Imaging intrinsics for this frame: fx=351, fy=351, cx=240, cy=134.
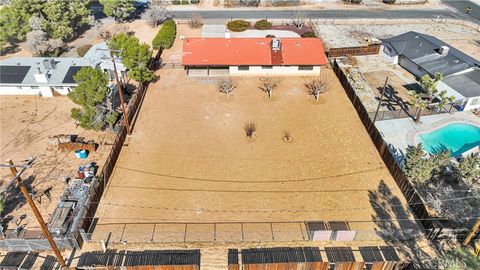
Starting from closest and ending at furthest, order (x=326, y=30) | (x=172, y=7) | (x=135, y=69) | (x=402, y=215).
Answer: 1. (x=402, y=215)
2. (x=135, y=69)
3. (x=326, y=30)
4. (x=172, y=7)

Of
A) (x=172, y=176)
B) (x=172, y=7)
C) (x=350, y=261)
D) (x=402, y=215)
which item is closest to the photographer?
(x=350, y=261)

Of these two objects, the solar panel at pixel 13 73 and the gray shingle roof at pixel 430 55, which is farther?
the gray shingle roof at pixel 430 55

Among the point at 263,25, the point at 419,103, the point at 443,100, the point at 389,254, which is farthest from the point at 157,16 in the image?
the point at 389,254

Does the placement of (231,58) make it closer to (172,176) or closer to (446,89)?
(172,176)

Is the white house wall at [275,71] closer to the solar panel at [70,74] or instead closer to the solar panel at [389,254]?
the solar panel at [70,74]

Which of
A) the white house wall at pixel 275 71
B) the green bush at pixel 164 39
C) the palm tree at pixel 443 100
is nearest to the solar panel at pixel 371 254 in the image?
the palm tree at pixel 443 100

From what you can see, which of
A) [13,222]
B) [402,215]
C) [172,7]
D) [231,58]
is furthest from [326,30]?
[13,222]

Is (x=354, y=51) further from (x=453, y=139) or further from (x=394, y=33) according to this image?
(x=453, y=139)
